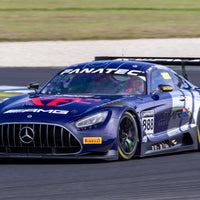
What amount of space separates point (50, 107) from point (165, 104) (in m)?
1.67

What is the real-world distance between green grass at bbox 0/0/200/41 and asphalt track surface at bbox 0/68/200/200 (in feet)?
67.6

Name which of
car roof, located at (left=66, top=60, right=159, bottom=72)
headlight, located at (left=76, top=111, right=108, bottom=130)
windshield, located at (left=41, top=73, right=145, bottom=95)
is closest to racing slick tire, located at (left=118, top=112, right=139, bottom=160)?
headlight, located at (left=76, top=111, right=108, bottom=130)

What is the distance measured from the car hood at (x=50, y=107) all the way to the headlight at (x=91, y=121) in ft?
0.23

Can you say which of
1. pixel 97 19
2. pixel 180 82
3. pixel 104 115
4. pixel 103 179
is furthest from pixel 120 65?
pixel 97 19

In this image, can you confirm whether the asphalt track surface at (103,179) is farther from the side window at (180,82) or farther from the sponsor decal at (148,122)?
the side window at (180,82)

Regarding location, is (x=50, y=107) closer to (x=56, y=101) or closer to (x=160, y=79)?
(x=56, y=101)

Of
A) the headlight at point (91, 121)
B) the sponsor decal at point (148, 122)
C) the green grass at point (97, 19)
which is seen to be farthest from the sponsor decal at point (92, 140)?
the green grass at point (97, 19)

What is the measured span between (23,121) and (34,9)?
105 ft

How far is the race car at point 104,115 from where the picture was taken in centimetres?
733

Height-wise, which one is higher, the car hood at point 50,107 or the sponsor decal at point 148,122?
the car hood at point 50,107

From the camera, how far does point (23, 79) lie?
18.6 meters

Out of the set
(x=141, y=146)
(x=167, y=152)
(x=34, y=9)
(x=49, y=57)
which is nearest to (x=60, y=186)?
(x=141, y=146)

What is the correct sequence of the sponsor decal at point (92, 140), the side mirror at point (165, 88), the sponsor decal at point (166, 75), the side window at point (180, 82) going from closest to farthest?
the sponsor decal at point (92, 140), the side mirror at point (165, 88), the sponsor decal at point (166, 75), the side window at point (180, 82)

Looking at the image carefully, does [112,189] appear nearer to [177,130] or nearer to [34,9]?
[177,130]
